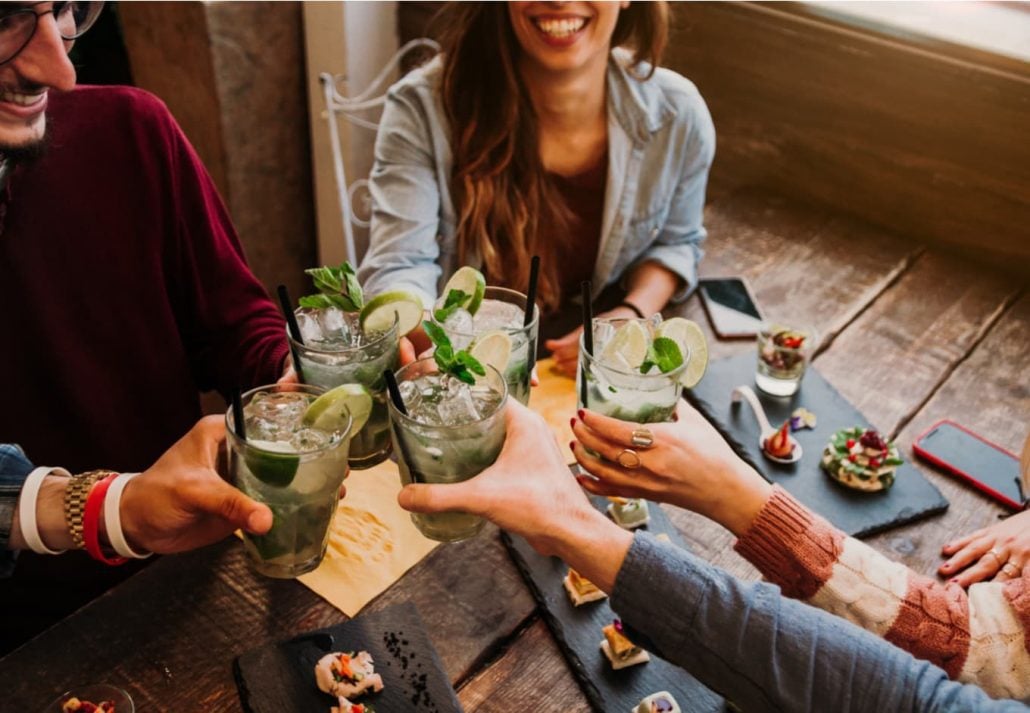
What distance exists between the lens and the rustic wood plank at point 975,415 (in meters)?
1.67

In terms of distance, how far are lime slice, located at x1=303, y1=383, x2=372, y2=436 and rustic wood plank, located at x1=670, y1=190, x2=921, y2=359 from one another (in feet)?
3.69

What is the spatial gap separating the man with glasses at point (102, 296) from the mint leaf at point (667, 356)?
788mm

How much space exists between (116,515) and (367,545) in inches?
16.7

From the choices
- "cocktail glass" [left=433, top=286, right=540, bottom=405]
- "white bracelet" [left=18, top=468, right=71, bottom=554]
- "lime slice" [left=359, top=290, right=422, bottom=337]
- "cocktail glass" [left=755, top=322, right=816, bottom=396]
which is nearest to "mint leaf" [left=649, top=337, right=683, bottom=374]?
"cocktail glass" [left=433, top=286, right=540, bottom=405]

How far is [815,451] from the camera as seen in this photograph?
6.16 feet

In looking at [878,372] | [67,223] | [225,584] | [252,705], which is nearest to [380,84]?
[67,223]

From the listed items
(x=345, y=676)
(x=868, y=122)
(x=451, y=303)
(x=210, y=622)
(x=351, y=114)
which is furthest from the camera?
(x=351, y=114)

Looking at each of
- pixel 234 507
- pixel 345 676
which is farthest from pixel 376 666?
pixel 234 507

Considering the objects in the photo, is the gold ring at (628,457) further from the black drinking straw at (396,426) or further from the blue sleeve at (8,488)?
the blue sleeve at (8,488)

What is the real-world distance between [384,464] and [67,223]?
761mm

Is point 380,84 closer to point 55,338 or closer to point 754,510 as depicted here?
point 55,338

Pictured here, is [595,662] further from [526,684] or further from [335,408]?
[335,408]

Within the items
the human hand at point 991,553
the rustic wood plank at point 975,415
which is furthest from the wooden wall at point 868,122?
the human hand at point 991,553

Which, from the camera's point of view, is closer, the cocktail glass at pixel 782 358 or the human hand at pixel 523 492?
the human hand at pixel 523 492
